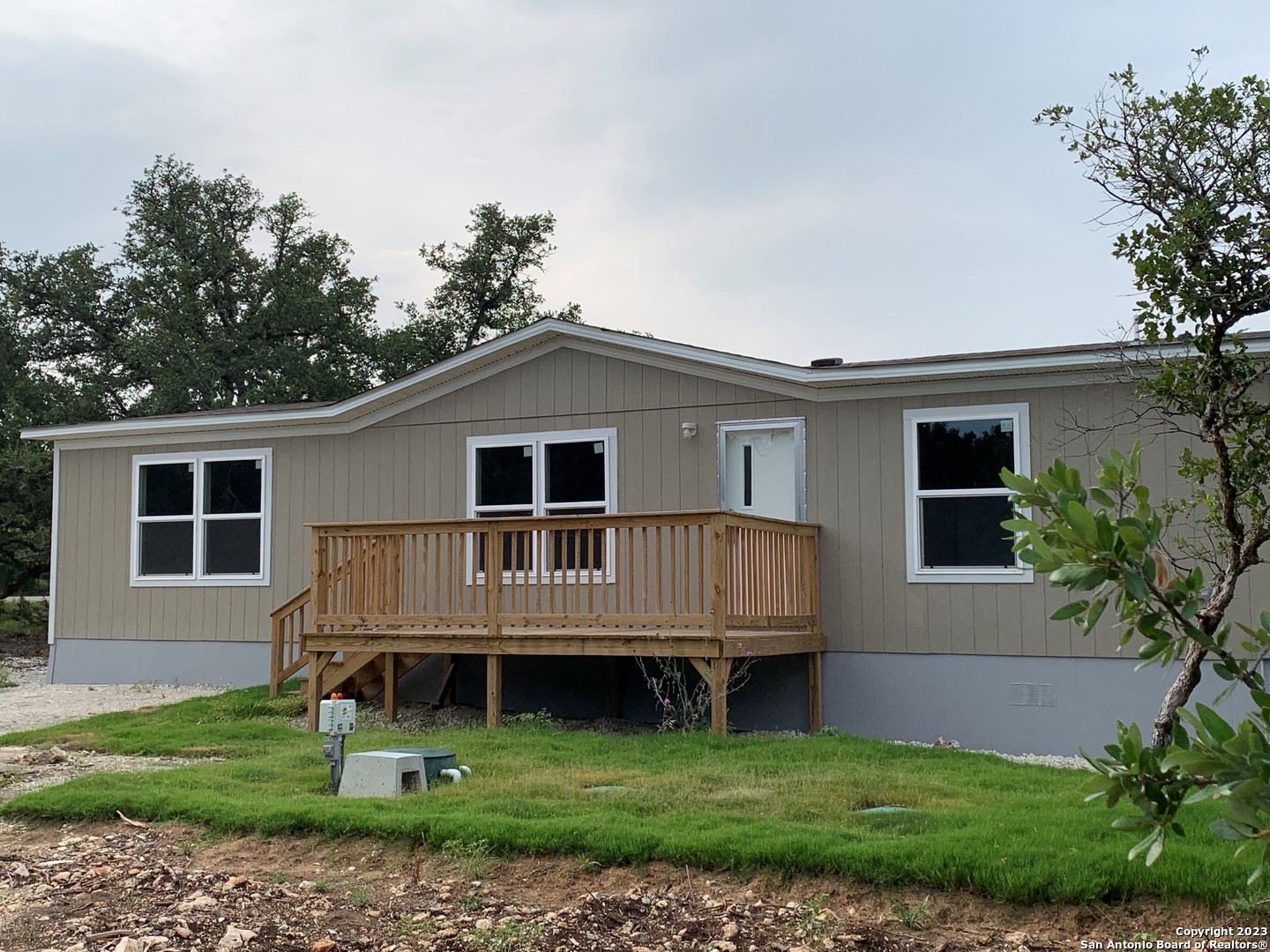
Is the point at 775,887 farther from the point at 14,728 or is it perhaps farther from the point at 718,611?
the point at 14,728

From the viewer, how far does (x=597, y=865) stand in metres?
5.55

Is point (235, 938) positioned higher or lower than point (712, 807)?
lower

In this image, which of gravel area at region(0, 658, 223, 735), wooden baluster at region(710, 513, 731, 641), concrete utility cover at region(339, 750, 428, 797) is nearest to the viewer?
concrete utility cover at region(339, 750, 428, 797)

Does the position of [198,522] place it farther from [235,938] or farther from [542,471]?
[235,938]

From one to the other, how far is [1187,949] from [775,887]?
1.61 meters

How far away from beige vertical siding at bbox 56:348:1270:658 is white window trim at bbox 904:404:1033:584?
0.06 meters

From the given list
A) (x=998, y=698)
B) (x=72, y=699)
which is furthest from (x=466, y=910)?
(x=72, y=699)

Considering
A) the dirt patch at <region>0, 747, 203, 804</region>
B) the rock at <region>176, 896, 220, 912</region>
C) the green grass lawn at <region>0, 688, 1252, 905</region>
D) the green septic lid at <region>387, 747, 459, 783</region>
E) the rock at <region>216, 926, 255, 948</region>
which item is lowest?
the rock at <region>216, 926, 255, 948</region>

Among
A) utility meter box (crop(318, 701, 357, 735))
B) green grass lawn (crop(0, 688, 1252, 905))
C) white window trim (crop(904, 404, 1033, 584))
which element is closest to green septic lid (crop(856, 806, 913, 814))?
green grass lawn (crop(0, 688, 1252, 905))

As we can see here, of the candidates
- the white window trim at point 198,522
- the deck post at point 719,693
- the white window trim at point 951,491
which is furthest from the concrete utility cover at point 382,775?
the white window trim at point 198,522

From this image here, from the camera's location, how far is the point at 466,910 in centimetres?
516

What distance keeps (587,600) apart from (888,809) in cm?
456

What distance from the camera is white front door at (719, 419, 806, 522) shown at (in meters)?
11.1

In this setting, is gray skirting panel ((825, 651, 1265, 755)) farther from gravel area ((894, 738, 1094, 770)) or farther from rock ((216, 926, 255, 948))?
rock ((216, 926, 255, 948))
